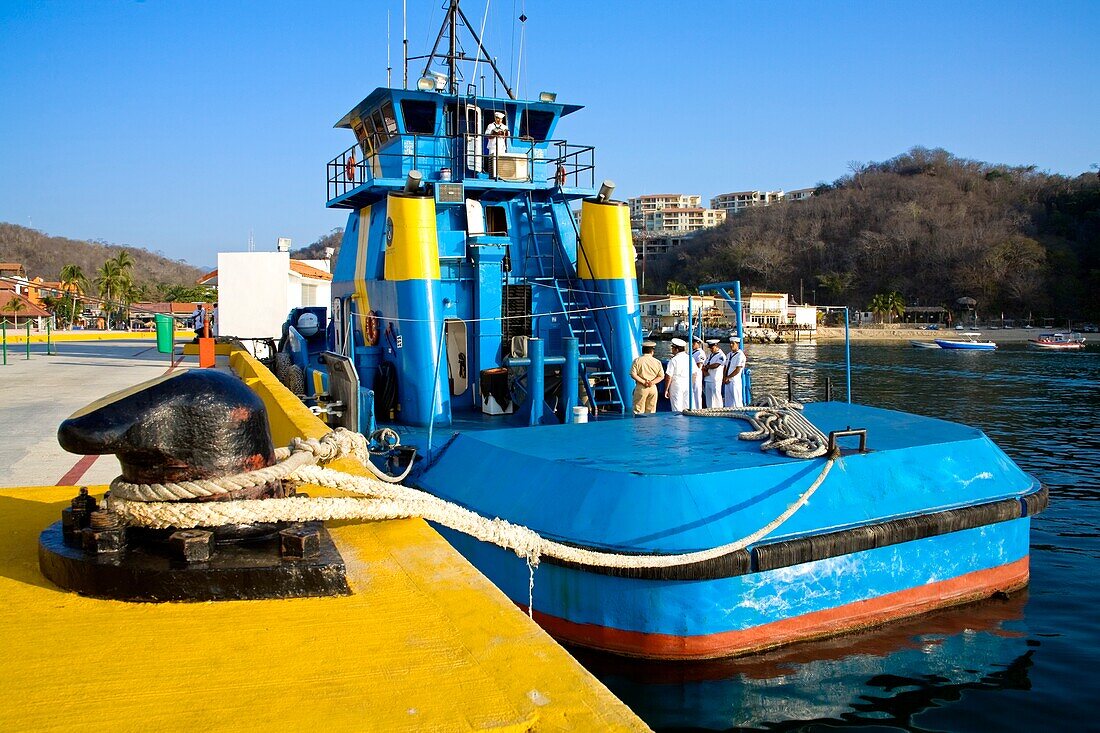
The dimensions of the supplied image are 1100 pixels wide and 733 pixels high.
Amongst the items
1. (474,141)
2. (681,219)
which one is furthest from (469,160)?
(681,219)

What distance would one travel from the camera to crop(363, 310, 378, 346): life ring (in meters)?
10.6

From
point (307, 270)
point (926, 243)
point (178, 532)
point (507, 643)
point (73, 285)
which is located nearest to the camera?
point (507, 643)

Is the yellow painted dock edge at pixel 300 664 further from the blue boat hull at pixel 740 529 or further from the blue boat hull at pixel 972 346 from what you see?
the blue boat hull at pixel 972 346

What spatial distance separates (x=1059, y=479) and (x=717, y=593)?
1112cm

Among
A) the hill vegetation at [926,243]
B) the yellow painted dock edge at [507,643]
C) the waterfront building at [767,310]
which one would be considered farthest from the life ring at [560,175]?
the hill vegetation at [926,243]

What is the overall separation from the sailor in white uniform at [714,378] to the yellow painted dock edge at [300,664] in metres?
8.23

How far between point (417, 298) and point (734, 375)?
3.99 metres

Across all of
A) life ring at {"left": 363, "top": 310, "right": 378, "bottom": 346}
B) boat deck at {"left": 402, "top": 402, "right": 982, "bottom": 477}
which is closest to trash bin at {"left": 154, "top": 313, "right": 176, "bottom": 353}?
life ring at {"left": 363, "top": 310, "right": 378, "bottom": 346}

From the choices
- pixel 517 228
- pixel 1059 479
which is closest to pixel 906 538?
pixel 517 228

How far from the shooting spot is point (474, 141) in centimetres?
1113

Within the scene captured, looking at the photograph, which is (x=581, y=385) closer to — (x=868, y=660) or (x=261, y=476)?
(x=868, y=660)

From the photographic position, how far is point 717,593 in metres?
5.80

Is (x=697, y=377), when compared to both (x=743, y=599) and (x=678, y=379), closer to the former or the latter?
(x=678, y=379)

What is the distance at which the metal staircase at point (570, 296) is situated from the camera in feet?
34.1
